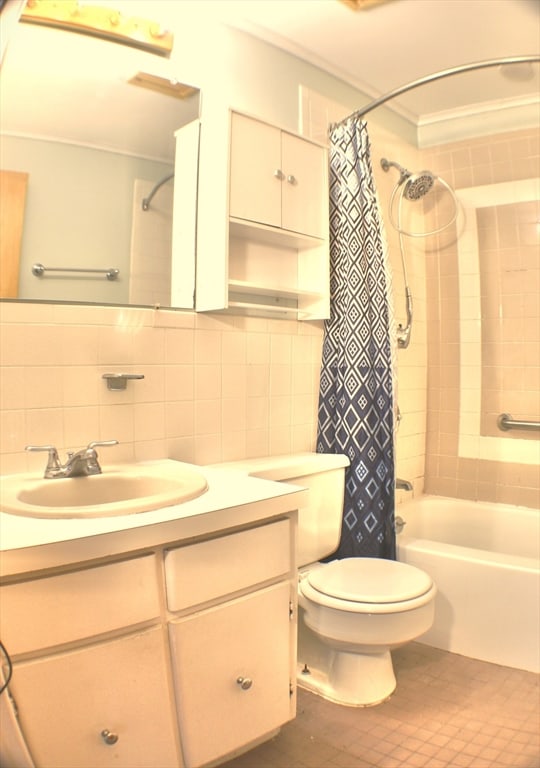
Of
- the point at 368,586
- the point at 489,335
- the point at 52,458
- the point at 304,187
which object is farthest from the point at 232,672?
the point at 489,335

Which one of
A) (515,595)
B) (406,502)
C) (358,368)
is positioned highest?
(358,368)

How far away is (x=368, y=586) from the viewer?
1776 millimetres

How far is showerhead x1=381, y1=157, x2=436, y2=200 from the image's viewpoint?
2.66 m

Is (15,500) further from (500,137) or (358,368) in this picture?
(500,137)

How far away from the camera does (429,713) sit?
1793 millimetres

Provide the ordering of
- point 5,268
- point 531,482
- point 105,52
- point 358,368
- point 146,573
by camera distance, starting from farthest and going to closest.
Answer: point 531,482 → point 358,368 → point 105,52 → point 5,268 → point 146,573

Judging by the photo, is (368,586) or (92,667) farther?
(368,586)

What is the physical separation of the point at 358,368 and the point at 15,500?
1351 mm

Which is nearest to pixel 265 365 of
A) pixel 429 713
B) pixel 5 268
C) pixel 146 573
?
pixel 5 268

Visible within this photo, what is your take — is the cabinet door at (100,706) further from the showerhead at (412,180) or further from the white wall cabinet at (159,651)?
the showerhead at (412,180)

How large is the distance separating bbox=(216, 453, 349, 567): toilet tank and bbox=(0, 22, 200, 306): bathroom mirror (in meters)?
0.64

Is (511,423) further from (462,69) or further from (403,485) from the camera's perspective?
(462,69)

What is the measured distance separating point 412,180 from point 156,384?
1.60 metres

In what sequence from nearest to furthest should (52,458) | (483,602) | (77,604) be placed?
1. (77,604)
2. (52,458)
3. (483,602)
